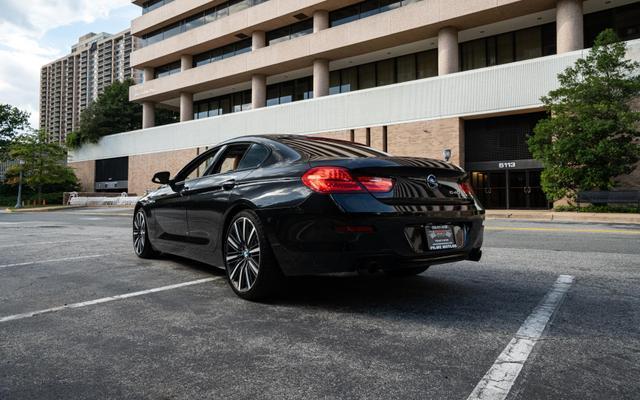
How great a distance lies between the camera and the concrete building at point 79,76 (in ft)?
412

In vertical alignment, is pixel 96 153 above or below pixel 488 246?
above

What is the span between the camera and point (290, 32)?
3359cm

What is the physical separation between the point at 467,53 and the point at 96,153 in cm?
4050

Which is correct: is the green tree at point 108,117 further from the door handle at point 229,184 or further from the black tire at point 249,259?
the black tire at point 249,259

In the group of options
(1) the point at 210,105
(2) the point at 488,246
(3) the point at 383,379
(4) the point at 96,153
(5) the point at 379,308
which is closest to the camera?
(3) the point at 383,379

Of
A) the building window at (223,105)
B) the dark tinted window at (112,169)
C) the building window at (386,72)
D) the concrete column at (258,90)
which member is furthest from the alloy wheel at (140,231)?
the dark tinted window at (112,169)

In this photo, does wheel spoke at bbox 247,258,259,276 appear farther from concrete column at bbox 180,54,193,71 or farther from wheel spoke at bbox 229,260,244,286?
concrete column at bbox 180,54,193,71

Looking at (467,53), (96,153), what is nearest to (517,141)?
(467,53)

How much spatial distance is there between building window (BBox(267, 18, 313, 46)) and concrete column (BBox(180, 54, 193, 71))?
30.8 ft

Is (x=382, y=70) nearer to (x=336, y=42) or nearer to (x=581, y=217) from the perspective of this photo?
(x=336, y=42)

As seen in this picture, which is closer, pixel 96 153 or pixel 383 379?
pixel 383 379

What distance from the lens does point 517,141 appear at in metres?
23.9

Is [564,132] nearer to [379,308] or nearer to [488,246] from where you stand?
[488,246]

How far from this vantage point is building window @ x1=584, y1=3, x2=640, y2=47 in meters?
23.2
